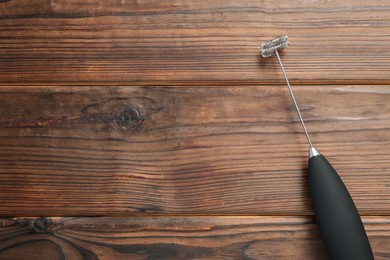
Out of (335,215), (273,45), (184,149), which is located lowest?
(335,215)

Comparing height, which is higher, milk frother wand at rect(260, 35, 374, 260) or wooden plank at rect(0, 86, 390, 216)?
wooden plank at rect(0, 86, 390, 216)

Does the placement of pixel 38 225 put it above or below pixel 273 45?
below

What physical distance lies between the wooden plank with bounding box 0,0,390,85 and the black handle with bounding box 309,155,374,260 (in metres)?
0.15

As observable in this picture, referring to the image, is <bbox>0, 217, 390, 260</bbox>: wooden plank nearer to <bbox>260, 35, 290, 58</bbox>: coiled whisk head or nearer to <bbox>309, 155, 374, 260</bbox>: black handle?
<bbox>309, 155, 374, 260</bbox>: black handle

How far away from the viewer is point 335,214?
72 centimetres

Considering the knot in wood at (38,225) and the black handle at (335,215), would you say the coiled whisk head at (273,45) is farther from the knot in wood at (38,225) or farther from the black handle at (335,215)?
the knot in wood at (38,225)

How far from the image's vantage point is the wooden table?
0.77 metres

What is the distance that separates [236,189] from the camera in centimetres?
78

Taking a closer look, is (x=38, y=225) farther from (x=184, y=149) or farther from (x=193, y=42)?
(x=193, y=42)

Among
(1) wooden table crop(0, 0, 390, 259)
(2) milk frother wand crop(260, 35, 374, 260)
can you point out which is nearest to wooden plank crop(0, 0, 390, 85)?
(1) wooden table crop(0, 0, 390, 259)

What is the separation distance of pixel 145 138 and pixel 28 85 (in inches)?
8.1

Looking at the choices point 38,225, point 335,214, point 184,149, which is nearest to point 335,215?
point 335,214

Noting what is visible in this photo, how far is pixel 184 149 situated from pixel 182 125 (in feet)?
0.12

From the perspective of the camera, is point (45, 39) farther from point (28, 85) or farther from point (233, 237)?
point (233, 237)
